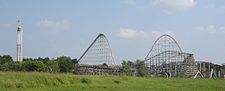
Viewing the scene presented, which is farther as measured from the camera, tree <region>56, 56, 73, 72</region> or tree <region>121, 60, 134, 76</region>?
tree <region>56, 56, 73, 72</region>

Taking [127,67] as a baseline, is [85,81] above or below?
below

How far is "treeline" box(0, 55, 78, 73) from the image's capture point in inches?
3147

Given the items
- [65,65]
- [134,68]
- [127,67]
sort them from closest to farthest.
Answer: [127,67] < [134,68] < [65,65]

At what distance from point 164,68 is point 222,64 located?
78.0 ft

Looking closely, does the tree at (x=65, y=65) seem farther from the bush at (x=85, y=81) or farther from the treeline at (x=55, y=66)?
the bush at (x=85, y=81)

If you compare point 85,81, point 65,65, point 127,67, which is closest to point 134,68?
point 127,67

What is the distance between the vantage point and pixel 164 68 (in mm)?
90688

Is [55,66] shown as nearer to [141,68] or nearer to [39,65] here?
[39,65]

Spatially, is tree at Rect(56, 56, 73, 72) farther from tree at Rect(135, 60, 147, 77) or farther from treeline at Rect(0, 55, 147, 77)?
tree at Rect(135, 60, 147, 77)

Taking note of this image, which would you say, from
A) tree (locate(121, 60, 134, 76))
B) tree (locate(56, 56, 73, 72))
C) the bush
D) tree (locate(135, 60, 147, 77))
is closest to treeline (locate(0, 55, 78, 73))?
tree (locate(56, 56, 73, 72))

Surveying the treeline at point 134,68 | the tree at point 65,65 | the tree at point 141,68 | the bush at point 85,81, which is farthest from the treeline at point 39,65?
the bush at point 85,81

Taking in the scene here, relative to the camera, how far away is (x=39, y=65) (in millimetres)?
82562

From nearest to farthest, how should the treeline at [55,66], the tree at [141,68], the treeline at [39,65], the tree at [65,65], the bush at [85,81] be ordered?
the bush at [85,81]
the treeline at [39,65]
the treeline at [55,66]
the tree at [141,68]
the tree at [65,65]

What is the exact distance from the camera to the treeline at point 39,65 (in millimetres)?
79938
